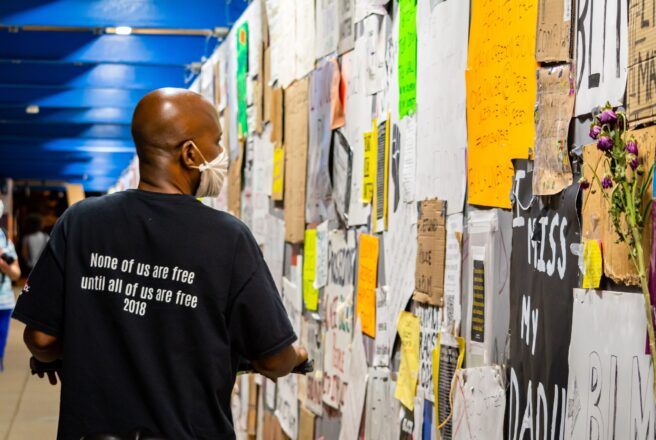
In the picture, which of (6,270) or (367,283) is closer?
(367,283)

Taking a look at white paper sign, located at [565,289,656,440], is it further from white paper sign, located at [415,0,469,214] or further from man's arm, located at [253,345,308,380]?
white paper sign, located at [415,0,469,214]

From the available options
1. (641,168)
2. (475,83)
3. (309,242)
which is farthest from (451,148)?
(309,242)

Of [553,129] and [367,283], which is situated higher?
[553,129]

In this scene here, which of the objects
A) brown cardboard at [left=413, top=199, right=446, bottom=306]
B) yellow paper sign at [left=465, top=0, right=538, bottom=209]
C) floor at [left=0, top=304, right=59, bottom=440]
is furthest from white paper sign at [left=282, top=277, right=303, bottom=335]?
floor at [left=0, top=304, right=59, bottom=440]

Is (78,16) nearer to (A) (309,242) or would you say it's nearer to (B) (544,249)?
(A) (309,242)

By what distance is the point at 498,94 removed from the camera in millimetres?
2711

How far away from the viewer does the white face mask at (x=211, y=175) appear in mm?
2514

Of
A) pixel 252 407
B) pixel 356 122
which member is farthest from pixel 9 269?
pixel 356 122

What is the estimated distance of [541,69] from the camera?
2.45 meters

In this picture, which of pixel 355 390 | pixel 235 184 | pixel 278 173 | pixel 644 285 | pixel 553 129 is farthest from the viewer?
pixel 235 184

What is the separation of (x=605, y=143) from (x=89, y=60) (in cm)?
962

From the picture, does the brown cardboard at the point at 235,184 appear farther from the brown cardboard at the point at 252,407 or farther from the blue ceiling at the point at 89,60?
the blue ceiling at the point at 89,60

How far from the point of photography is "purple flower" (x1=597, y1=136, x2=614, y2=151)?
6.57ft

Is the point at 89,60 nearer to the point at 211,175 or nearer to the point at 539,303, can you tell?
the point at 211,175
